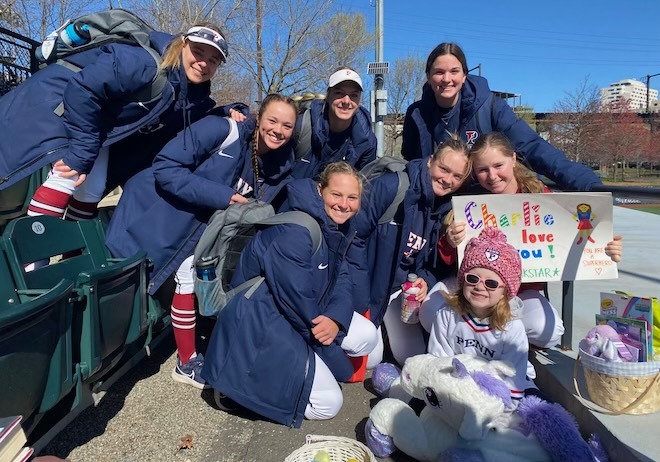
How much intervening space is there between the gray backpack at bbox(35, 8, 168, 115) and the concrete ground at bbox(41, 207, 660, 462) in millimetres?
1993

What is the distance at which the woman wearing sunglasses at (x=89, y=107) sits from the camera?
10.1ft

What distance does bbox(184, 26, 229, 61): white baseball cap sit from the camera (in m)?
3.33

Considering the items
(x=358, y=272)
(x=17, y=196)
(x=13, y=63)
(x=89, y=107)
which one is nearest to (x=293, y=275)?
(x=358, y=272)

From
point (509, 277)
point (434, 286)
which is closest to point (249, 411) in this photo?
point (434, 286)

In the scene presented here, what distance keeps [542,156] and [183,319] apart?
281cm

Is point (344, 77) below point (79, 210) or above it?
above

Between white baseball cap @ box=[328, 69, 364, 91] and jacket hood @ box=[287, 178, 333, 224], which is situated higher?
white baseball cap @ box=[328, 69, 364, 91]

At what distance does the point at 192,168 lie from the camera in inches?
139

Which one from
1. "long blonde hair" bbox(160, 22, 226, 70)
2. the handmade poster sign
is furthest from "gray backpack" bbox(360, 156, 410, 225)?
"long blonde hair" bbox(160, 22, 226, 70)

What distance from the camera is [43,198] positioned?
3176 millimetres

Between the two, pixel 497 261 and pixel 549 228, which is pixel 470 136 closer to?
pixel 549 228

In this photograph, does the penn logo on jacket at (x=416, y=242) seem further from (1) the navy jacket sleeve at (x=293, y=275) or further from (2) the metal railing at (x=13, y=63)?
(2) the metal railing at (x=13, y=63)

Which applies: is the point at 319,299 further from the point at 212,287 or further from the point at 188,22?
the point at 188,22

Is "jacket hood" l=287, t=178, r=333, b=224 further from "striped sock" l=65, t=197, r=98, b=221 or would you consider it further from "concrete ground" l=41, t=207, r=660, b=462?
"striped sock" l=65, t=197, r=98, b=221
